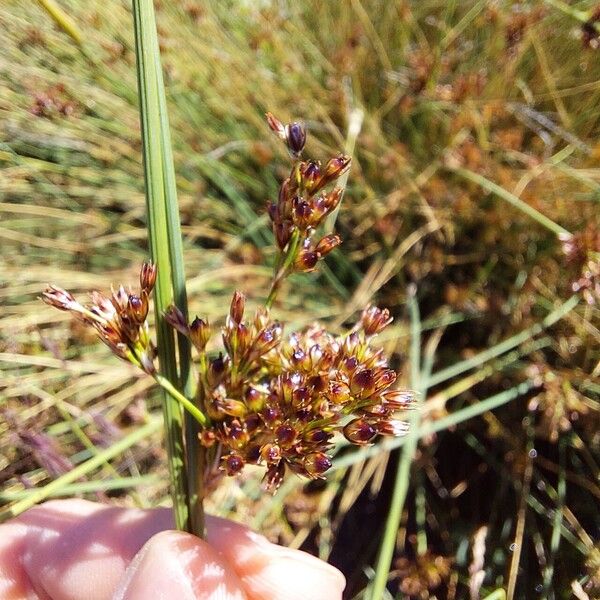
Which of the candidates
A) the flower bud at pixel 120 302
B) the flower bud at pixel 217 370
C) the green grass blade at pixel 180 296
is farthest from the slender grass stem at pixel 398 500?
the flower bud at pixel 120 302

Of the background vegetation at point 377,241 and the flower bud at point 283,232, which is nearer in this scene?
the flower bud at point 283,232

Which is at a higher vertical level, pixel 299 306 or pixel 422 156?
pixel 422 156

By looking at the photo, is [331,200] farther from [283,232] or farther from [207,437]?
[207,437]

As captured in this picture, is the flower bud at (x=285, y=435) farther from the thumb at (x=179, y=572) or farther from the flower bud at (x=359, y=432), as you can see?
the thumb at (x=179, y=572)

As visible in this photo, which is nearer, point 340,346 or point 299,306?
point 340,346

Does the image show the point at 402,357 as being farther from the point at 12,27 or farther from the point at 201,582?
the point at 12,27

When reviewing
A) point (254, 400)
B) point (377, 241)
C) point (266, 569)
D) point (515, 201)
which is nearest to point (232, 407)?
point (254, 400)

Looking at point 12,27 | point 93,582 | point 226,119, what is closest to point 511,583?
point 93,582
